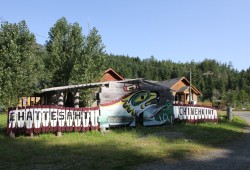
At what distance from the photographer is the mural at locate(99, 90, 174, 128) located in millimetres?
16266

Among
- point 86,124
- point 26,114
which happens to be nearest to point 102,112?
point 86,124

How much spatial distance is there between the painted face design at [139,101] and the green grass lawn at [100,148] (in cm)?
186

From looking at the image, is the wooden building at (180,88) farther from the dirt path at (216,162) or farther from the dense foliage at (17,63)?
the dirt path at (216,162)

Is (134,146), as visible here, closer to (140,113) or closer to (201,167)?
(201,167)

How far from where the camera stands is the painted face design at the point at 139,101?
17.3m

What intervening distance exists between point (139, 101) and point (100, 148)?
271 inches

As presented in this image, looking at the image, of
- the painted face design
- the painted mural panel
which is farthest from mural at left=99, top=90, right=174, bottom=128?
the painted mural panel

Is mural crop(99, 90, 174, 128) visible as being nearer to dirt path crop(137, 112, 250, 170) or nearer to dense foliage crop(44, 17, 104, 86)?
dirt path crop(137, 112, 250, 170)

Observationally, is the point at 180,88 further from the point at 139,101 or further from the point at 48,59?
the point at 139,101

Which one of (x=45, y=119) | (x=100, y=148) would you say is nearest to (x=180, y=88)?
(x=45, y=119)

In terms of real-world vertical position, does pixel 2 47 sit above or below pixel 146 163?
above

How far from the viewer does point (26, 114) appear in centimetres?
1355

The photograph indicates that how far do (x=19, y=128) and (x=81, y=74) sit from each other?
1664 cm

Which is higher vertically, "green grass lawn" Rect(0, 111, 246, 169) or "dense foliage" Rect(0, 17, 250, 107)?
"dense foliage" Rect(0, 17, 250, 107)
